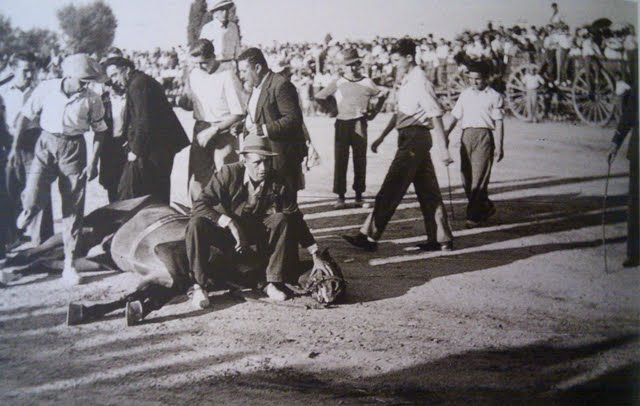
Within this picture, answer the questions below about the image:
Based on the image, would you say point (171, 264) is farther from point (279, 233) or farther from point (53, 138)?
point (53, 138)

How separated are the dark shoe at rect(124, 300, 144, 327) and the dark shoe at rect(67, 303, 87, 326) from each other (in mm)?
209

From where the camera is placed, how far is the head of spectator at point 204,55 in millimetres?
3707

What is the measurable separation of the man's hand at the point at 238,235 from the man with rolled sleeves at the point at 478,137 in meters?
1.74

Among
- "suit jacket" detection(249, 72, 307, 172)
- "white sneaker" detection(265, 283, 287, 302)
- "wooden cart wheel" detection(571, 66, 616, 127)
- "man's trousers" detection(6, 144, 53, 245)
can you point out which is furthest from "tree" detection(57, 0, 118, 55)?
"wooden cart wheel" detection(571, 66, 616, 127)

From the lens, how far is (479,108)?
4.68 m

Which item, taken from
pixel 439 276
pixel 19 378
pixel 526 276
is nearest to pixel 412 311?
pixel 439 276

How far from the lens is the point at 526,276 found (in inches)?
173

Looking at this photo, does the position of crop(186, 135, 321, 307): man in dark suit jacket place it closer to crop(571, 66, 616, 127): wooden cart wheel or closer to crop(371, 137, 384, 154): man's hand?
crop(371, 137, 384, 154): man's hand

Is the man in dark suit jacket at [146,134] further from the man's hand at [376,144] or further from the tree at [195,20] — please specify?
the man's hand at [376,144]

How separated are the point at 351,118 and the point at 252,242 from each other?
1.08 m

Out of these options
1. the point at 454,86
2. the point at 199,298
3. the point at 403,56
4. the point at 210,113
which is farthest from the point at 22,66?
the point at 454,86

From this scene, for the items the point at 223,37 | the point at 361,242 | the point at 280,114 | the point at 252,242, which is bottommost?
the point at 361,242

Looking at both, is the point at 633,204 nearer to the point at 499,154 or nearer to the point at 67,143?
the point at 499,154

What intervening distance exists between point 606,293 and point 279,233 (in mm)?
2143
